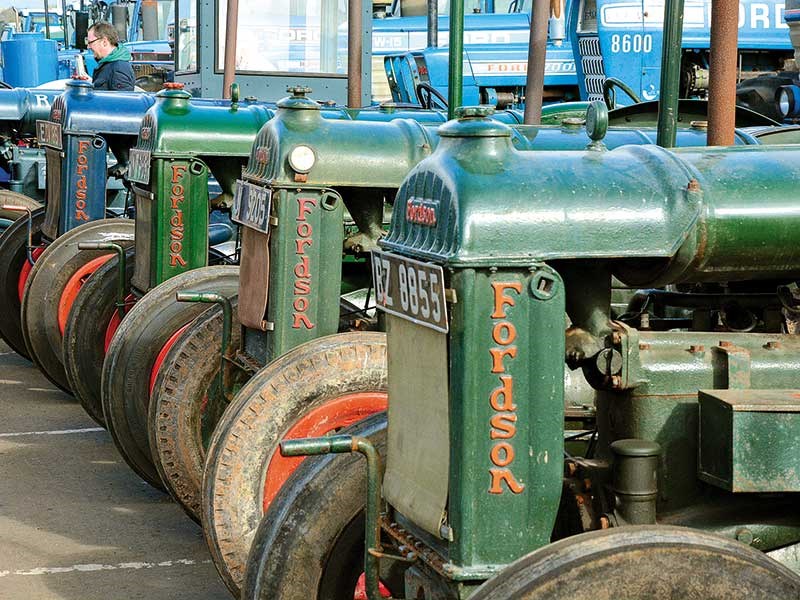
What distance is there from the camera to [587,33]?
13.7 meters

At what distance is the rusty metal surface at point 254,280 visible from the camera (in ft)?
16.1

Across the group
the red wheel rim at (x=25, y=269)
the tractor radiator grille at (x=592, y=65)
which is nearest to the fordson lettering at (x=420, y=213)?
the red wheel rim at (x=25, y=269)

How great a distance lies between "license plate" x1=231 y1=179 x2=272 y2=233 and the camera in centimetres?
486

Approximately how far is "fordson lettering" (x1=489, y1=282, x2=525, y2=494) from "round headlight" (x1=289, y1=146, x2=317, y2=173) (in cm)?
218

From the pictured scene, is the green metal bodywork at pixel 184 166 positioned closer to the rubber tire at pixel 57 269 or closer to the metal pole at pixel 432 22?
the rubber tire at pixel 57 269

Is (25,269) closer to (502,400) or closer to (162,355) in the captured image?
(162,355)

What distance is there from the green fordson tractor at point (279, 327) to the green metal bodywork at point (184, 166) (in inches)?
22.9

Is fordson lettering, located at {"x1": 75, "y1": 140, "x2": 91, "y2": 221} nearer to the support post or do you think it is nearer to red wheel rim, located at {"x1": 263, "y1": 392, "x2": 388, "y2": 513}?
red wheel rim, located at {"x1": 263, "y1": 392, "x2": 388, "y2": 513}

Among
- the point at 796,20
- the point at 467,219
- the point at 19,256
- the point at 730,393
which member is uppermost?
the point at 796,20

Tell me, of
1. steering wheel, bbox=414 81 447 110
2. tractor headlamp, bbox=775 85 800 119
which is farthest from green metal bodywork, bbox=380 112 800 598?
tractor headlamp, bbox=775 85 800 119

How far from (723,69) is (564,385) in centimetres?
179

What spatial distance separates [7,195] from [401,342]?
7.40 m

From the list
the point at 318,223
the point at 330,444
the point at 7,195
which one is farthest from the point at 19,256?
the point at 330,444

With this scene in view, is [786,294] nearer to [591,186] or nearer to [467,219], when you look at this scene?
[591,186]
